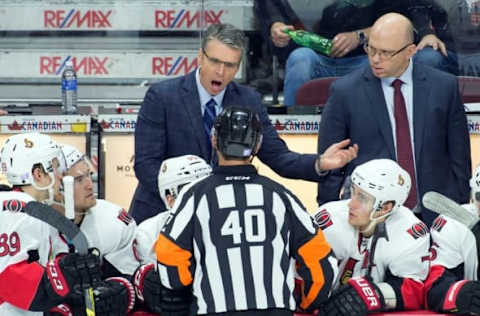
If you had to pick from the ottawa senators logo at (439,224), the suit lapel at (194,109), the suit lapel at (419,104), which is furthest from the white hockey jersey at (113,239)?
the suit lapel at (419,104)

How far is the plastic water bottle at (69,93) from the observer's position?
629 centimetres

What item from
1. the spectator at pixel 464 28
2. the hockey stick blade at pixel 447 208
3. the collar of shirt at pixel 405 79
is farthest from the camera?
the spectator at pixel 464 28

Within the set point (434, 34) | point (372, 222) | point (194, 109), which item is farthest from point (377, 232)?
point (434, 34)

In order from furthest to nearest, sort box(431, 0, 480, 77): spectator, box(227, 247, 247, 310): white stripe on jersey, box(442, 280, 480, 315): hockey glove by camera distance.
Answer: box(431, 0, 480, 77): spectator < box(442, 280, 480, 315): hockey glove < box(227, 247, 247, 310): white stripe on jersey

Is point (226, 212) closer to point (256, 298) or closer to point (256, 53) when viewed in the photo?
point (256, 298)

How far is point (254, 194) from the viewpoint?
354cm

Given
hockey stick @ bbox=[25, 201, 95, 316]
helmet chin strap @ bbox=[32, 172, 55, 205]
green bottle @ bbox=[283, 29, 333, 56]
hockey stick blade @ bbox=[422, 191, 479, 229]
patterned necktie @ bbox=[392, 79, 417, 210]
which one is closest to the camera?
hockey stick @ bbox=[25, 201, 95, 316]

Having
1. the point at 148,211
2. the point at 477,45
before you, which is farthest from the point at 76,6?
the point at 148,211

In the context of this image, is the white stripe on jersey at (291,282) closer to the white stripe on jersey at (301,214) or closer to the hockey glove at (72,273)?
the white stripe on jersey at (301,214)

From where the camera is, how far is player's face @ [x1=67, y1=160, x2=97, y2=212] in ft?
13.5

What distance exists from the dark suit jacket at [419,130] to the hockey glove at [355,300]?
0.97 metres

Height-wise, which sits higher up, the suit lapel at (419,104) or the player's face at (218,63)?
the player's face at (218,63)

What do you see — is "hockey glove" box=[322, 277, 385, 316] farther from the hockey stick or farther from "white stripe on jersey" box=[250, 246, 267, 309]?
the hockey stick

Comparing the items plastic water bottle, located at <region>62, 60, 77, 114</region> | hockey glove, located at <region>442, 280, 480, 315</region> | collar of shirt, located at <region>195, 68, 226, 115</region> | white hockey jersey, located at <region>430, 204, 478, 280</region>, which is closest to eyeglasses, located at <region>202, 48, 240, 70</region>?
collar of shirt, located at <region>195, 68, 226, 115</region>
